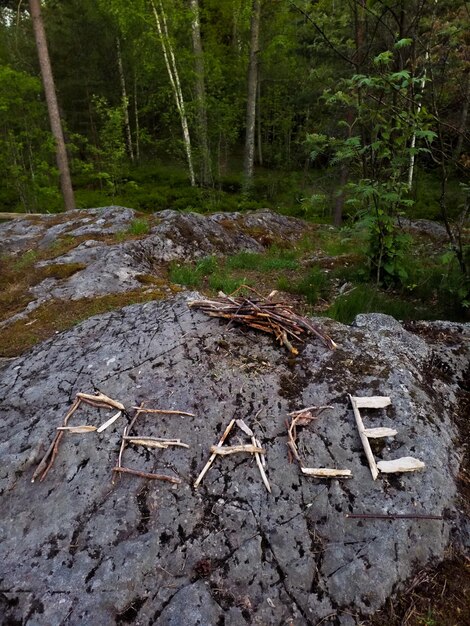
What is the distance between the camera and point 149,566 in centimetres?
179

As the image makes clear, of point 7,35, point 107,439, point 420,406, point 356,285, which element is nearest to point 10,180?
point 7,35

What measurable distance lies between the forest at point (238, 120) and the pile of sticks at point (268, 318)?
1.94 m

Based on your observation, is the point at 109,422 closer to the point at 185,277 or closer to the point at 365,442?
the point at 365,442

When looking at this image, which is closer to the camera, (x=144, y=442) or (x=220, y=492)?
(x=220, y=492)

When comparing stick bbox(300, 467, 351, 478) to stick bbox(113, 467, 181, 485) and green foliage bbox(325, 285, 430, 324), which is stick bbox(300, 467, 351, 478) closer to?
stick bbox(113, 467, 181, 485)

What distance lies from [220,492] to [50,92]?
1334 cm

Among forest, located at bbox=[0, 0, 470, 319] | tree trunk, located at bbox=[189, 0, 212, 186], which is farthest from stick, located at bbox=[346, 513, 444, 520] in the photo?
tree trunk, located at bbox=[189, 0, 212, 186]

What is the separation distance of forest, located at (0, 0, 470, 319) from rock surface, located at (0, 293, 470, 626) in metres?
2.43

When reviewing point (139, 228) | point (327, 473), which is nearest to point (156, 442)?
point (327, 473)

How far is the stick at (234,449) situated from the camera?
218 cm

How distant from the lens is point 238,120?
64.7 feet

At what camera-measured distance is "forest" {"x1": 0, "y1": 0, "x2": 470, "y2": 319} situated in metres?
5.08

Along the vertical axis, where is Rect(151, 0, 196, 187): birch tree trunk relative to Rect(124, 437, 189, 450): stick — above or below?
above

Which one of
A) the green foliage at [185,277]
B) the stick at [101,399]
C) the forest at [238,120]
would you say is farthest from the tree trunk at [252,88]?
the stick at [101,399]
